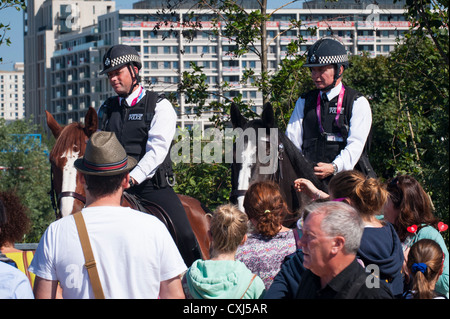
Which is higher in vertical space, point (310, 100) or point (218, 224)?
point (310, 100)

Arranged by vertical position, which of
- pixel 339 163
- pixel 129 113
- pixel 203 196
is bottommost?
pixel 203 196

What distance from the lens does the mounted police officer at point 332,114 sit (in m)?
6.65

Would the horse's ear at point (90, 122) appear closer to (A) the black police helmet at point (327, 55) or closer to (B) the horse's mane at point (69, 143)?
(B) the horse's mane at point (69, 143)

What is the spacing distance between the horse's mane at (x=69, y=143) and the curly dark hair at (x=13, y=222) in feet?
3.18

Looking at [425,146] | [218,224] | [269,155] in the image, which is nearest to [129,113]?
[269,155]

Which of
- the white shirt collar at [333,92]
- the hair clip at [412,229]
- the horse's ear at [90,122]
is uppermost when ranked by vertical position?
the white shirt collar at [333,92]

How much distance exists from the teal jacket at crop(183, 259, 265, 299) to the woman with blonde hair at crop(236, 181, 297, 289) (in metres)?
0.38

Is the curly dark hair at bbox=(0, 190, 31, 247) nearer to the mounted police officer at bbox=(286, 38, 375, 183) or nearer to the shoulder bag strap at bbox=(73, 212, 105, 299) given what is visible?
the shoulder bag strap at bbox=(73, 212, 105, 299)

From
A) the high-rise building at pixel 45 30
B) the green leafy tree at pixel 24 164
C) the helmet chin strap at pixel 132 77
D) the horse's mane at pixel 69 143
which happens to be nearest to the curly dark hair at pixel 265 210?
the horse's mane at pixel 69 143

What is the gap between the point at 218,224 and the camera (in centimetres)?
434

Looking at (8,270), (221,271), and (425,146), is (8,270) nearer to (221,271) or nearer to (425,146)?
(221,271)

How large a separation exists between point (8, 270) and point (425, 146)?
10590mm

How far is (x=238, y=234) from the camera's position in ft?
14.2
